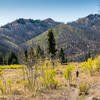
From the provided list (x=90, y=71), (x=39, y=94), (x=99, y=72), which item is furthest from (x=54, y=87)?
(x=99, y=72)

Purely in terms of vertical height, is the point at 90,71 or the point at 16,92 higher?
the point at 90,71

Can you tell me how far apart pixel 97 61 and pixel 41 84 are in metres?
7.28

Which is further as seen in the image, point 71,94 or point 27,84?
point 27,84

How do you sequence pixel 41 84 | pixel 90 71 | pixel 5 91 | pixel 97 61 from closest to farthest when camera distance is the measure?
pixel 5 91, pixel 41 84, pixel 90 71, pixel 97 61

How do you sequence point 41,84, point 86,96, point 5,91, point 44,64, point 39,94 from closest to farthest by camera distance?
1. point 86,96
2. point 39,94
3. point 5,91
4. point 41,84
5. point 44,64

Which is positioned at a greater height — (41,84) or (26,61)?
(26,61)

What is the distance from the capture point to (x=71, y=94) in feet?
28.4

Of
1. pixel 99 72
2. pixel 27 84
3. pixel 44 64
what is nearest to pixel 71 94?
pixel 27 84

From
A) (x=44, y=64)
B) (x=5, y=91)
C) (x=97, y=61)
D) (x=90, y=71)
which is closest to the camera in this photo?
(x=5, y=91)

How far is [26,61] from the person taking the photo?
40.9 ft

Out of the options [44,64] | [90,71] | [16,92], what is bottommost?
[16,92]

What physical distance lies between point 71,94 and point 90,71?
5973 millimetres

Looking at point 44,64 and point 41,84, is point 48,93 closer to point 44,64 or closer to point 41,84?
point 41,84

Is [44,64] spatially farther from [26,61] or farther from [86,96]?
[86,96]
